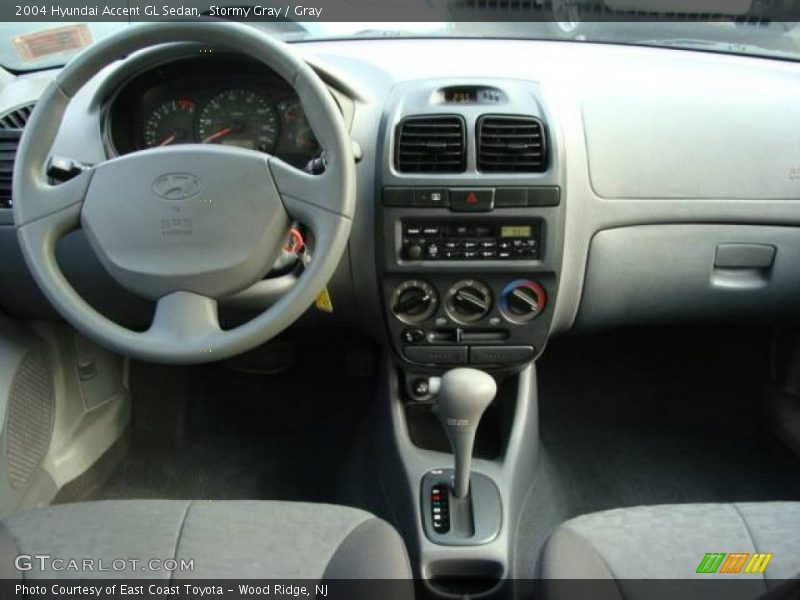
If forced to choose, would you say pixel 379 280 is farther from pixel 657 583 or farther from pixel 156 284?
pixel 657 583

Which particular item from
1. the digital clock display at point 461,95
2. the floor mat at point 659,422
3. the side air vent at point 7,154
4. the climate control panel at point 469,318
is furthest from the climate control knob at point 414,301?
the side air vent at point 7,154

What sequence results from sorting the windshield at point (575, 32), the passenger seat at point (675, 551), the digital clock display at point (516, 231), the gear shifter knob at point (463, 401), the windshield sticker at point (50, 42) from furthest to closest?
the windshield at point (575, 32)
the windshield sticker at point (50, 42)
the digital clock display at point (516, 231)
the gear shifter knob at point (463, 401)
the passenger seat at point (675, 551)

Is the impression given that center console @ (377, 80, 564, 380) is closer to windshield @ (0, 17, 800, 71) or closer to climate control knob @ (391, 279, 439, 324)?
climate control knob @ (391, 279, 439, 324)

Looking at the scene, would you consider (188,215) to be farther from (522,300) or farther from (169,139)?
(522,300)

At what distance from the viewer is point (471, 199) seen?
4.50ft

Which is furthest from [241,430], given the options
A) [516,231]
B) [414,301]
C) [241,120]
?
[516,231]

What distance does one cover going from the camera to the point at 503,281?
1463 mm

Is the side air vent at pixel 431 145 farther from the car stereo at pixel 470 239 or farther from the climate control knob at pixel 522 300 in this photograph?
the climate control knob at pixel 522 300

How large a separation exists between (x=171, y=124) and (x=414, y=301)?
23.7 inches

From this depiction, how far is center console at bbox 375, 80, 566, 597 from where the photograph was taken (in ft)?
4.51

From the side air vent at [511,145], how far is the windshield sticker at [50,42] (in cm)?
92

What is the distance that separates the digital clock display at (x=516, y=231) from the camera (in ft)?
4.63

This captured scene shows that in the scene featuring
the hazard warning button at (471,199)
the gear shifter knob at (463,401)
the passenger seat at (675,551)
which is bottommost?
the passenger seat at (675,551)

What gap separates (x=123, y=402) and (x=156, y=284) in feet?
3.62
